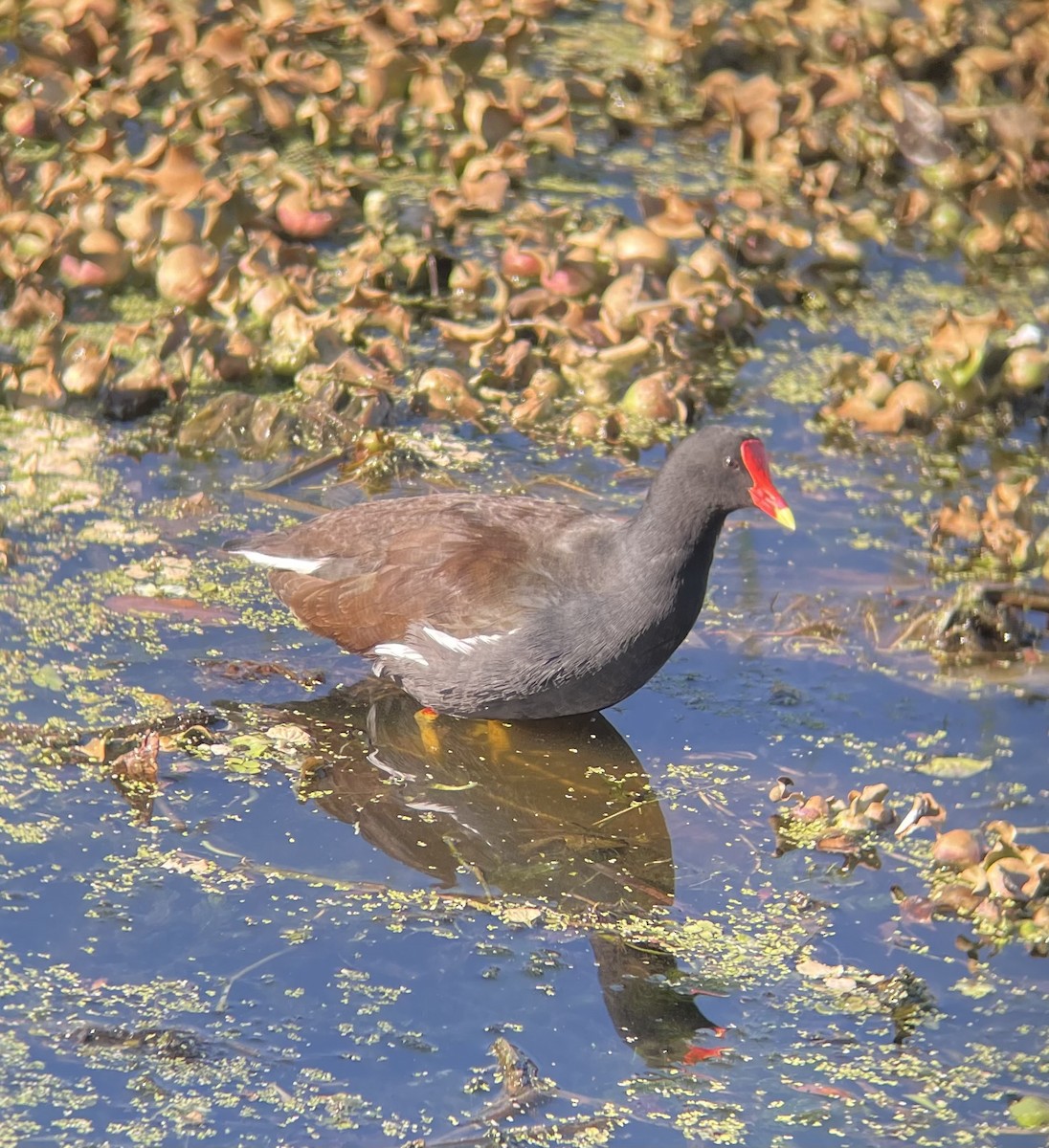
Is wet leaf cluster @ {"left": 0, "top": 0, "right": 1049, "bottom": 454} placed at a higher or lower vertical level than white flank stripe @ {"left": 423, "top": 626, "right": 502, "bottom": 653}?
higher

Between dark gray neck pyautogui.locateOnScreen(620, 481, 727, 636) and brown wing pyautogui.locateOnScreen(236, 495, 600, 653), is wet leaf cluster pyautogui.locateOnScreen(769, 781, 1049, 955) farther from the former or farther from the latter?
brown wing pyautogui.locateOnScreen(236, 495, 600, 653)

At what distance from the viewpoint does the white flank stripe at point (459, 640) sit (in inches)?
160

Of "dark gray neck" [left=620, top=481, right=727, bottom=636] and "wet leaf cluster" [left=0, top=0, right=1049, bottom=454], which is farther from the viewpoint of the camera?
"wet leaf cluster" [left=0, top=0, right=1049, bottom=454]

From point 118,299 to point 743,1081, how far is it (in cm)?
387

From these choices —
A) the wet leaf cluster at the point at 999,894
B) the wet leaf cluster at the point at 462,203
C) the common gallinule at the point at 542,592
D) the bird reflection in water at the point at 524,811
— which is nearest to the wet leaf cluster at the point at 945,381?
the wet leaf cluster at the point at 462,203

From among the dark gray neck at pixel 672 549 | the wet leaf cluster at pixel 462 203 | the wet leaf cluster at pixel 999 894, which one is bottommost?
the wet leaf cluster at pixel 999 894

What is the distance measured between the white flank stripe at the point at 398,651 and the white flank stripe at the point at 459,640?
0.06 m

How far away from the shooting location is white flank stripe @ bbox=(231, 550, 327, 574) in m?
4.34

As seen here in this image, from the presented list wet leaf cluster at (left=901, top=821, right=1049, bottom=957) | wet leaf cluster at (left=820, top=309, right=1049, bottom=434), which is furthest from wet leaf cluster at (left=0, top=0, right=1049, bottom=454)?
wet leaf cluster at (left=901, top=821, right=1049, bottom=957)

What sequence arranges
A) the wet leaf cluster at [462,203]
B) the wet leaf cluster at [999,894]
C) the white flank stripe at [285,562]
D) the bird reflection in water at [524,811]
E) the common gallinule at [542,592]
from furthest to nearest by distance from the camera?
the wet leaf cluster at [462,203] → the white flank stripe at [285,562] → the common gallinule at [542,592] → the wet leaf cluster at [999,894] → the bird reflection in water at [524,811]

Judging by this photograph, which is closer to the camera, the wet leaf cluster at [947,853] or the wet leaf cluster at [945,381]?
the wet leaf cluster at [947,853]

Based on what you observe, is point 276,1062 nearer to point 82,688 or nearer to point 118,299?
point 82,688

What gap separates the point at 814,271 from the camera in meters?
6.57

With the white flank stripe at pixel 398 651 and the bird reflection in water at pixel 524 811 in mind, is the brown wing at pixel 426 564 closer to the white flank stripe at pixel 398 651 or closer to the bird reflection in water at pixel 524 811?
the white flank stripe at pixel 398 651
